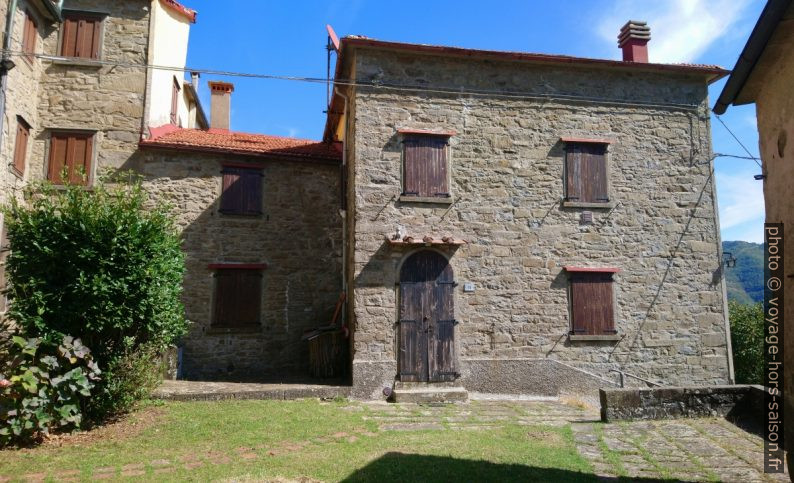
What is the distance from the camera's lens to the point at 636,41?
1202cm

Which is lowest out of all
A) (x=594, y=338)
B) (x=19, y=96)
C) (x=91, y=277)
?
(x=594, y=338)

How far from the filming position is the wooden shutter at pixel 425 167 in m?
10.3

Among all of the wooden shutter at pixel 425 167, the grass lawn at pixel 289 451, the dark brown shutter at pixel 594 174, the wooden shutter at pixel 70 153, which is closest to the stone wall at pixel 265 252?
the wooden shutter at pixel 70 153

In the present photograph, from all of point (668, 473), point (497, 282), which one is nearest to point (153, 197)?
point (497, 282)

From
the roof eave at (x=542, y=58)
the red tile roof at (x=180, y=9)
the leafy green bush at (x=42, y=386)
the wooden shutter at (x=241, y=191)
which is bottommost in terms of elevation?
the leafy green bush at (x=42, y=386)

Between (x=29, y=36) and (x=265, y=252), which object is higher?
(x=29, y=36)

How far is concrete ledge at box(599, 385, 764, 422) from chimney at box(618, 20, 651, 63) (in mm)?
7748

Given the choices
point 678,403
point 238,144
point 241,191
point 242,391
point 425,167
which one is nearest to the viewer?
point 678,403

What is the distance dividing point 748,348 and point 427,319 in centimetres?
1411

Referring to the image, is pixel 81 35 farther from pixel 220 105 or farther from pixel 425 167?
pixel 425 167

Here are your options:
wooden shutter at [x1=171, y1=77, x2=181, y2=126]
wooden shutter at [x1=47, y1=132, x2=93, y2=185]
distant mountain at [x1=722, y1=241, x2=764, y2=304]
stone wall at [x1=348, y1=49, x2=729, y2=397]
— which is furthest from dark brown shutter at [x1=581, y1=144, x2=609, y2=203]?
distant mountain at [x1=722, y1=241, x2=764, y2=304]

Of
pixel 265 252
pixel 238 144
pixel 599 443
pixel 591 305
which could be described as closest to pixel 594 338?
pixel 591 305

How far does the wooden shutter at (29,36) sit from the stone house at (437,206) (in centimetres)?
12

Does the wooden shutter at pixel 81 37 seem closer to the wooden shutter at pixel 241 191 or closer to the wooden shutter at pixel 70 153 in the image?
the wooden shutter at pixel 70 153
